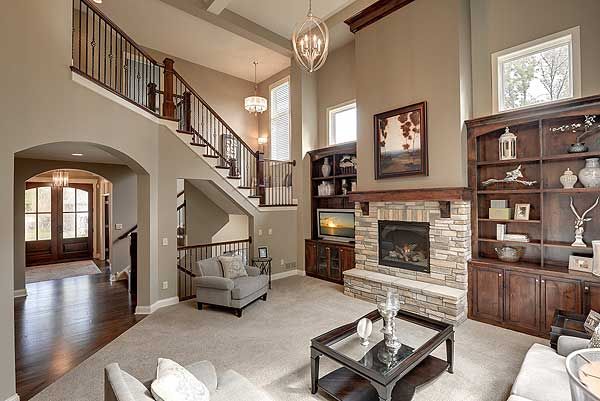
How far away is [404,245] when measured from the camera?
5.24 meters

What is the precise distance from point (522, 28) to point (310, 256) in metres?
5.71

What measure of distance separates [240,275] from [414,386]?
3396 millimetres

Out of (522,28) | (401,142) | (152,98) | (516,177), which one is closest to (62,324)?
(152,98)

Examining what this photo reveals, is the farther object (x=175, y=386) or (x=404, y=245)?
(x=404, y=245)

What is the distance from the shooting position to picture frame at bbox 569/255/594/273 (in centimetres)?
363

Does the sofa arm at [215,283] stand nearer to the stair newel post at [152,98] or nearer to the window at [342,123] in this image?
→ the stair newel post at [152,98]

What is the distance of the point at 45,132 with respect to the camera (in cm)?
311

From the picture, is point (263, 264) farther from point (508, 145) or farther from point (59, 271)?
point (59, 271)

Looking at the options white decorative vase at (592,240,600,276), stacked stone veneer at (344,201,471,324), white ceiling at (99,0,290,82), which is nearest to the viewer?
white decorative vase at (592,240,600,276)

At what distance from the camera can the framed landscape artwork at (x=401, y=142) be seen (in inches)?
192

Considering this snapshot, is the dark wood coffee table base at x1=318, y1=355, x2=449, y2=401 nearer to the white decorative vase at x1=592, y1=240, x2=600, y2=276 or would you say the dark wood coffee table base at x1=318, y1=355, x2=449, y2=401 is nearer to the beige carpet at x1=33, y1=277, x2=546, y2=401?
the beige carpet at x1=33, y1=277, x2=546, y2=401

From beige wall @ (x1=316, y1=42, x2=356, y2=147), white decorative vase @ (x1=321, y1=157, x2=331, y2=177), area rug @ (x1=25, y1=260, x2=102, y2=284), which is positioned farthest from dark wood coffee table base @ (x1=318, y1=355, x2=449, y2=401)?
area rug @ (x1=25, y1=260, x2=102, y2=284)

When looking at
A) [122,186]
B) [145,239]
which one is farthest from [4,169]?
[122,186]

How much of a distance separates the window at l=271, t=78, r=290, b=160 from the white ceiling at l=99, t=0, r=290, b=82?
0.56 meters
